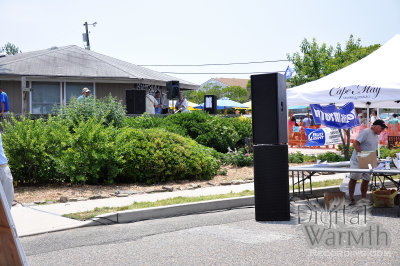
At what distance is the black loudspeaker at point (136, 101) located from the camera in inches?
752

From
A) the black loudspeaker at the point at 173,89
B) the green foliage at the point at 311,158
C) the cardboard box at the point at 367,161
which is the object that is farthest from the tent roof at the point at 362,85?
the black loudspeaker at the point at 173,89

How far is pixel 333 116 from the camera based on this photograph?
13.9 meters

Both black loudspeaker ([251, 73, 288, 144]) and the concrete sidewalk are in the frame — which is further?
black loudspeaker ([251, 73, 288, 144])

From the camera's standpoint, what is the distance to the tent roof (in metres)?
10.6

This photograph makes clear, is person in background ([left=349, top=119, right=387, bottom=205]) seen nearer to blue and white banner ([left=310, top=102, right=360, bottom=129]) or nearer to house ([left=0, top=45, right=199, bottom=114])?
blue and white banner ([left=310, top=102, right=360, bottom=129])

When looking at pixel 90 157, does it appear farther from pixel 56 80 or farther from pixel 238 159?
pixel 56 80

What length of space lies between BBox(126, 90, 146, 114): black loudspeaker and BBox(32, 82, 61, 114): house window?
19.2ft

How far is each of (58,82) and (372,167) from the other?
17922 millimetres

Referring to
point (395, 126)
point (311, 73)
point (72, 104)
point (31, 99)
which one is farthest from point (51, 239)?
point (311, 73)

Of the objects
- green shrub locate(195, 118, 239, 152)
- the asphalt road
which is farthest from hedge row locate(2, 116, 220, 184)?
green shrub locate(195, 118, 239, 152)

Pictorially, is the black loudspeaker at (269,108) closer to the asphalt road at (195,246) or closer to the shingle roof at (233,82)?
the asphalt road at (195,246)

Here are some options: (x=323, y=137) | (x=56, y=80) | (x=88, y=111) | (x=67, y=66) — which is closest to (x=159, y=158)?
(x=88, y=111)

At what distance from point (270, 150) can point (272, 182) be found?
0.55 metres

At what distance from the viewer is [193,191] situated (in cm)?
1098
